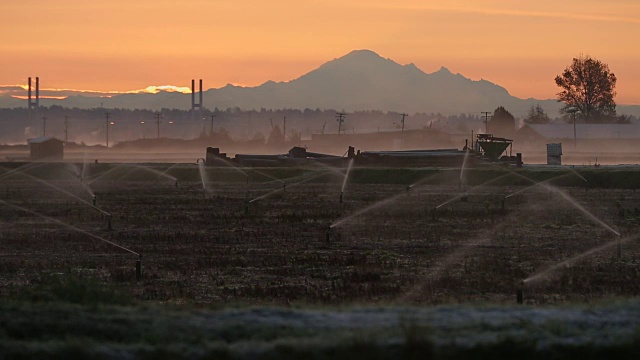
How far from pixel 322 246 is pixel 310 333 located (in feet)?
83.7

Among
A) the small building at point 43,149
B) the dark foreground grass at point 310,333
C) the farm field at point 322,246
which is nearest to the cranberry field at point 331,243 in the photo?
the farm field at point 322,246

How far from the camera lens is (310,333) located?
19.6 m

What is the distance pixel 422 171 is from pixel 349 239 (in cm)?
6477

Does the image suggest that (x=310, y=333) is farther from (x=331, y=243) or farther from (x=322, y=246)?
(x=331, y=243)

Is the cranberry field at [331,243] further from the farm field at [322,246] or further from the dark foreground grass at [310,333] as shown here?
the dark foreground grass at [310,333]

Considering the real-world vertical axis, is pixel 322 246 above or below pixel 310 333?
below

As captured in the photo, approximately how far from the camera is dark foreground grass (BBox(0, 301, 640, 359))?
1866 centimetres

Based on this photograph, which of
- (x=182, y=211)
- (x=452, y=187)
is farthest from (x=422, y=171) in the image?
(x=182, y=211)

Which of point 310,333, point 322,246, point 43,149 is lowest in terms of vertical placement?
point 322,246

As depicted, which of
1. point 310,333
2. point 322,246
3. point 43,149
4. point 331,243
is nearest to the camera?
point 310,333

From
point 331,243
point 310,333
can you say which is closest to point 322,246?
point 331,243

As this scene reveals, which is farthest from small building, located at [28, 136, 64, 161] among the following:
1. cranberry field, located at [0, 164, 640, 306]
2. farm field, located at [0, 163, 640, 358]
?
farm field, located at [0, 163, 640, 358]

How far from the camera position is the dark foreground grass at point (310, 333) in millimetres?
18656

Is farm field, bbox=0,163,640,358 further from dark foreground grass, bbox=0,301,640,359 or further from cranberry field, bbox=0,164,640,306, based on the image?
dark foreground grass, bbox=0,301,640,359
